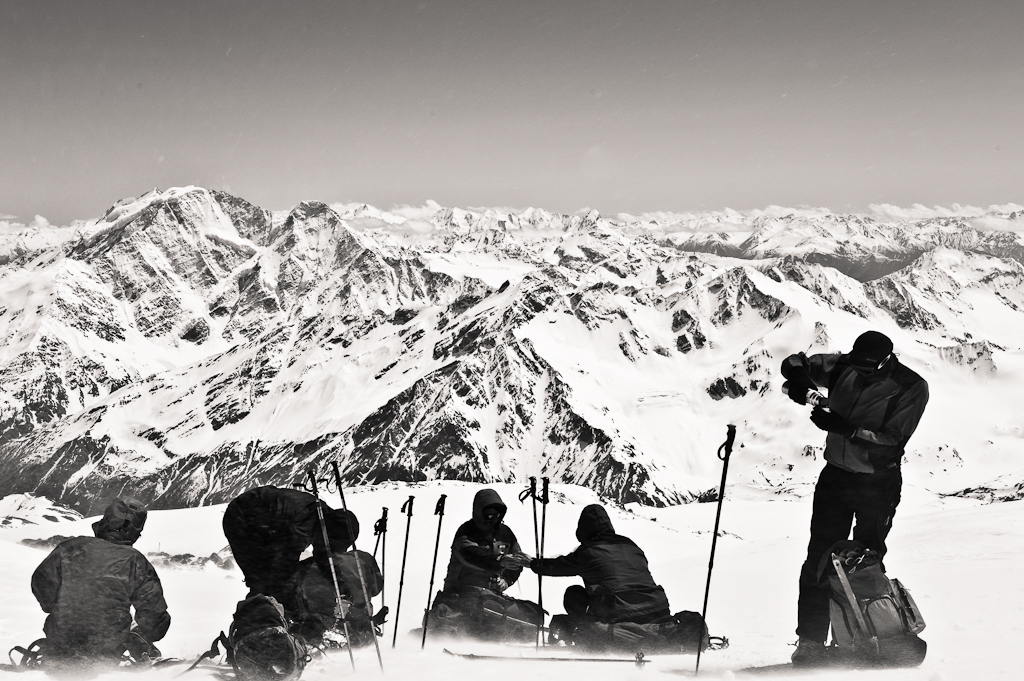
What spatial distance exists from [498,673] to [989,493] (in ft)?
538

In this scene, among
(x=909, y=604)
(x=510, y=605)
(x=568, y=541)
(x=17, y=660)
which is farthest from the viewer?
(x=568, y=541)

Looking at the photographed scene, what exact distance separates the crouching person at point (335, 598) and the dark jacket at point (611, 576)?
181 centimetres

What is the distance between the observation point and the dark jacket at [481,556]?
10.3 meters

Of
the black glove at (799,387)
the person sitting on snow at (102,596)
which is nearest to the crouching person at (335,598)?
the person sitting on snow at (102,596)

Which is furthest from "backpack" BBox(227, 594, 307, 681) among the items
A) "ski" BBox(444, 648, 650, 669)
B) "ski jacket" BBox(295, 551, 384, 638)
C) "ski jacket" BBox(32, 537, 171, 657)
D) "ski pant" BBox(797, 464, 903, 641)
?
"ski pant" BBox(797, 464, 903, 641)

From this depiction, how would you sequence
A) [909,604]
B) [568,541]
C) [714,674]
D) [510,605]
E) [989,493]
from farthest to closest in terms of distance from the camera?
1. [989,493]
2. [568,541]
3. [510,605]
4. [714,674]
5. [909,604]

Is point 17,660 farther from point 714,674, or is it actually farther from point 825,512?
point 825,512

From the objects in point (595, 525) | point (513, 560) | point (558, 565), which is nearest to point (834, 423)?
point (595, 525)

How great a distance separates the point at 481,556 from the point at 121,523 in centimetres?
447

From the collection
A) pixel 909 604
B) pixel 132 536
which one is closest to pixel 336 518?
pixel 132 536

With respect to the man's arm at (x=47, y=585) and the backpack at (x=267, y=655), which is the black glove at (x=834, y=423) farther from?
the man's arm at (x=47, y=585)

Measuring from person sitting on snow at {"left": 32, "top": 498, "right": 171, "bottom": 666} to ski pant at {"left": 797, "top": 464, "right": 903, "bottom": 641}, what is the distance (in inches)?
242

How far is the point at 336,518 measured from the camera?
26.5 feet

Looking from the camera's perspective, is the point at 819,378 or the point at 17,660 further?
the point at 17,660
